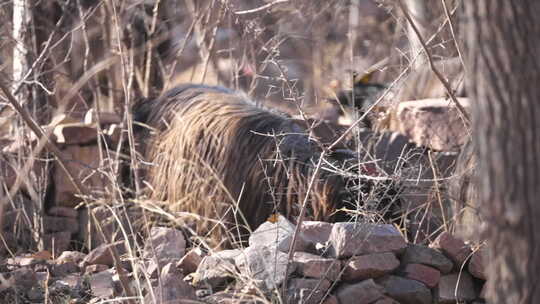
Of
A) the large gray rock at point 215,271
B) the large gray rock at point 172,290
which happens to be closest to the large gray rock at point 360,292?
the large gray rock at point 215,271

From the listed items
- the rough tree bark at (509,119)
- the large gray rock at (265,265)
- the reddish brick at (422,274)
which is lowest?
the reddish brick at (422,274)

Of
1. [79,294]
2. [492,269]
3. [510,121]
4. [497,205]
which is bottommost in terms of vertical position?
[79,294]

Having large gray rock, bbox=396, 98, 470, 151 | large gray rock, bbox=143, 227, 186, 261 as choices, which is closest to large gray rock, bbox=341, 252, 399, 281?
large gray rock, bbox=143, 227, 186, 261

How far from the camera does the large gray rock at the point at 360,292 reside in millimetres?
3959

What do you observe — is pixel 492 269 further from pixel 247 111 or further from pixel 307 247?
pixel 247 111

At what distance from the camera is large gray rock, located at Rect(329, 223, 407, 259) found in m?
4.02

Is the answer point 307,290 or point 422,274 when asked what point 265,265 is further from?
point 422,274

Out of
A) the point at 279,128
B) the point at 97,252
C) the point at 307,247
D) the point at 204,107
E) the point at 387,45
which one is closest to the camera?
the point at 307,247

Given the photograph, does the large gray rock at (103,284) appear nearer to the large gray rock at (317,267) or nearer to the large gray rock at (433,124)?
the large gray rock at (317,267)

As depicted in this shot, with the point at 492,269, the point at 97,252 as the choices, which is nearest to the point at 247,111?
the point at 97,252

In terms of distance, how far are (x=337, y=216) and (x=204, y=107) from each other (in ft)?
3.94

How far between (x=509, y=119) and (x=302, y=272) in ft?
5.40

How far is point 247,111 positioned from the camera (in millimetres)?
5480

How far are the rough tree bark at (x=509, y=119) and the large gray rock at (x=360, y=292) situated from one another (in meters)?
1.45
